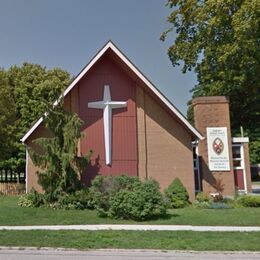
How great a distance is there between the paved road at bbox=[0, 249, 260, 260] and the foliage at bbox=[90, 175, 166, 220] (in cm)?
476

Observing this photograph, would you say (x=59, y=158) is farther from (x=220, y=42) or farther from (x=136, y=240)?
(x=220, y=42)

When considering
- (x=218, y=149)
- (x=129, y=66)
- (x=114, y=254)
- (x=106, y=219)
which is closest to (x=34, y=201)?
(x=106, y=219)

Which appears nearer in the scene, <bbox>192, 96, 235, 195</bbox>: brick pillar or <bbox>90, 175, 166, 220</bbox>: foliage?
<bbox>90, 175, 166, 220</bbox>: foliage

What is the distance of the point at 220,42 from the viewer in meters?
26.0

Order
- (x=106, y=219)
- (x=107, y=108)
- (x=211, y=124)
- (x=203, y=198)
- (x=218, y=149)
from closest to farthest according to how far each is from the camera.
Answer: (x=106, y=219), (x=203, y=198), (x=107, y=108), (x=218, y=149), (x=211, y=124)

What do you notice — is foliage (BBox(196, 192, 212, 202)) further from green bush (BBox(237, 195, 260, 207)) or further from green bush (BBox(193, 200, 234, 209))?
green bush (BBox(237, 195, 260, 207))

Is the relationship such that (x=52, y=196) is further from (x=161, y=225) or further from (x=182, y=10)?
(x=182, y=10)

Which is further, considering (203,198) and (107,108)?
(107,108)

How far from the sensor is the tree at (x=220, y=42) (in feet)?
71.1

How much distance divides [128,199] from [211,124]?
10.4 meters

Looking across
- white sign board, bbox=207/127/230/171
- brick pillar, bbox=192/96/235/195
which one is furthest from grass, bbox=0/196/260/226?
white sign board, bbox=207/127/230/171

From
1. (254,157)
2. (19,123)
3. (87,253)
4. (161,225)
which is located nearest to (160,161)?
(161,225)

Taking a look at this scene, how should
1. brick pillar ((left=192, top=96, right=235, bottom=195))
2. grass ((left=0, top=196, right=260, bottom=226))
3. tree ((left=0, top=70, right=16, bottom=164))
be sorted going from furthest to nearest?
1. tree ((left=0, top=70, right=16, bottom=164))
2. brick pillar ((left=192, top=96, right=235, bottom=195))
3. grass ((left=0, top=196, right=260, bottom=226))

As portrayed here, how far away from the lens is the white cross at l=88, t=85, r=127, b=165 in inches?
739
